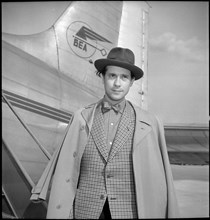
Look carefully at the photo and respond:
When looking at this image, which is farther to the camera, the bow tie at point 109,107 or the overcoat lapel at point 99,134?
the bow tie at point 109,107

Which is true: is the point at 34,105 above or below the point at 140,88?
below

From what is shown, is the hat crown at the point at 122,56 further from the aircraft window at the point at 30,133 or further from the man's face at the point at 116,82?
the aircraft window at the point at 30,133

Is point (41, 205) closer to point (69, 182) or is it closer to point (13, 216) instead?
point (13, 216)

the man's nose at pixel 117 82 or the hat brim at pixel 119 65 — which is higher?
the hat brim at pixel 119 65

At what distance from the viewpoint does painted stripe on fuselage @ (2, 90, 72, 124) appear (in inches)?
102

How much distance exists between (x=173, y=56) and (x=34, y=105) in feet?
5.39

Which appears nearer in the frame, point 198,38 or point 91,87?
point 198,38

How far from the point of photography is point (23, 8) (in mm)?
2705

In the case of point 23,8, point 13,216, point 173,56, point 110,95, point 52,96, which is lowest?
point 13,216

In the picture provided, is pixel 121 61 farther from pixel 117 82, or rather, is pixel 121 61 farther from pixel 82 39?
pixel 82 39

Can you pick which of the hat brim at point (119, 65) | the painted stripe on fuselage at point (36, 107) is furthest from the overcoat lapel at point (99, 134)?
the painted stripe on fuselage at point (36, 107)

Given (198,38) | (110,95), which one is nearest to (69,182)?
(110,95)

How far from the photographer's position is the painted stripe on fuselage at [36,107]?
259 centimetres

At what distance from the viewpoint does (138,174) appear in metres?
1.39
